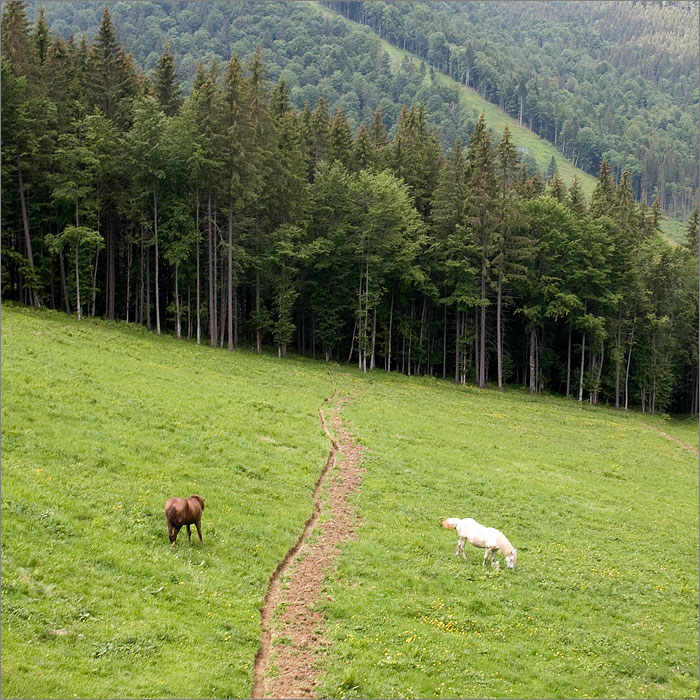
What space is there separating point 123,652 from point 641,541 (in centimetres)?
1973

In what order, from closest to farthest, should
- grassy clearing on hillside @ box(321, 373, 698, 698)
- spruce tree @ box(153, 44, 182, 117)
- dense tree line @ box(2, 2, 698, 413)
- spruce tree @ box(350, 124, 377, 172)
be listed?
grassy clearing on hillside @ box(321, 373, 698, 698)
dense tree line @ box(2, 2, 698, 413)
spruce tree @ box(153, 44, 182, 117)
spruce tree @ box(350, 124, 377, 172)

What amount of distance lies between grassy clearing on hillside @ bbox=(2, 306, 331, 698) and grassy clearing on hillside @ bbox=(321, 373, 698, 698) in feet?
8.20

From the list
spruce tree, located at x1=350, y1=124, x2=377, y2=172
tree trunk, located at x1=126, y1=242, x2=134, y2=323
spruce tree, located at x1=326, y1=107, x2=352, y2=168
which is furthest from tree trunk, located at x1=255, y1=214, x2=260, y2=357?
spruce tree, located at x1=350, y1=124, x2=377, y2=172

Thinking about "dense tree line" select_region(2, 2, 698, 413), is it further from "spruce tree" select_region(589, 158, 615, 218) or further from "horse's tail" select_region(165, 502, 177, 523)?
"horse's tail" select_region(165, 502, 177, 523)

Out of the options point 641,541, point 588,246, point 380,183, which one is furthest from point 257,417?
point 588,246

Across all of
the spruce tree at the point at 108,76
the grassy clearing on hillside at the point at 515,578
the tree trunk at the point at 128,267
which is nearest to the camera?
the grassy clearing on hillside at the point at 515,578

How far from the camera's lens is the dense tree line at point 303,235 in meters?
52.1

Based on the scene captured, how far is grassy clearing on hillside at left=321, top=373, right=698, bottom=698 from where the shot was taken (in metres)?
13.6

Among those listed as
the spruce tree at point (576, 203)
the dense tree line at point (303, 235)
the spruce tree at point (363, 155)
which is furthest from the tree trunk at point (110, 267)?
the spruce tree at point (576, 203)

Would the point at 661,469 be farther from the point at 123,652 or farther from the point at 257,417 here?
the point at 123,652

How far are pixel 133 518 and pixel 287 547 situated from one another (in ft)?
14.3

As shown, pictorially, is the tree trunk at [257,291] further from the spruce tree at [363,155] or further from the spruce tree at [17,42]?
the spruce tree at [17,42]

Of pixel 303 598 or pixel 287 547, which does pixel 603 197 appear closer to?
pixel 287 547

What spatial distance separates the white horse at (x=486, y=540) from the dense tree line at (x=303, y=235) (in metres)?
35.8
